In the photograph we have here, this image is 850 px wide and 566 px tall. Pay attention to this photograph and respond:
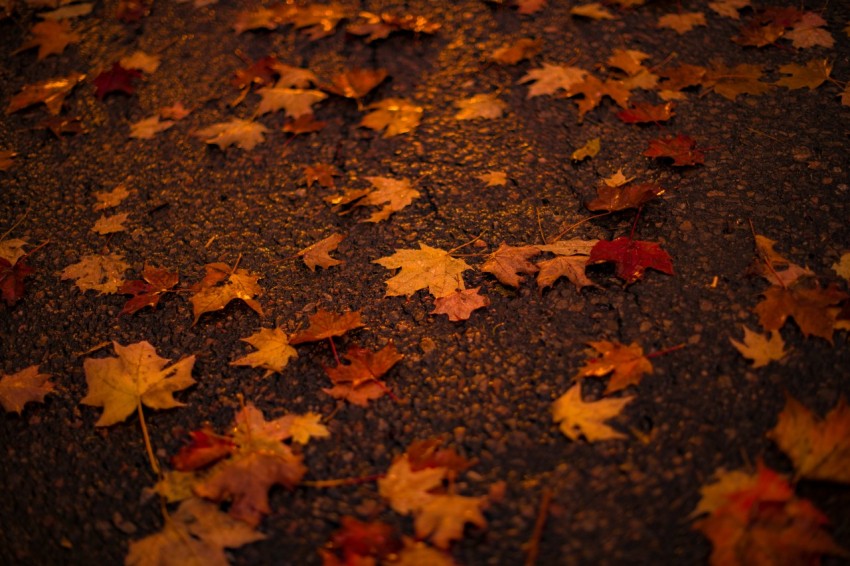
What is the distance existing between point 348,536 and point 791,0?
3.23 m

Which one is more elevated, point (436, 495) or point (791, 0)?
point (791, 0)

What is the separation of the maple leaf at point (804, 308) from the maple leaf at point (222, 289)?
1.62 m

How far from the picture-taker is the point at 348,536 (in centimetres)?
156

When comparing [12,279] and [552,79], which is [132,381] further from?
[552,79]

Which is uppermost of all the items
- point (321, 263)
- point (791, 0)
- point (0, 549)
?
point (791, 0)

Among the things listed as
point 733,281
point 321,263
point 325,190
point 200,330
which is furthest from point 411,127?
point 733,281

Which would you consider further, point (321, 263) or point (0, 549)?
point (321, 263)

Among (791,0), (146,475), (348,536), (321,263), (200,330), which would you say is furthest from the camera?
(791,0)

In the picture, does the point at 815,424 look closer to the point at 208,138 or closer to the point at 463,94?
the point at 463,94

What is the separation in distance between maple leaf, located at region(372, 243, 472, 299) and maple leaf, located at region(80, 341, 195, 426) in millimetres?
728

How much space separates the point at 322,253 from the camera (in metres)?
2.35

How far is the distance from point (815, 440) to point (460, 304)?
1054 mm

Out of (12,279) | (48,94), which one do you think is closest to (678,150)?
(12,279)

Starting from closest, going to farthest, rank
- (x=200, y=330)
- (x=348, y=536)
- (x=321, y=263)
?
(x=348, y=536), (x=200, y=330), (x=321, y=263)
